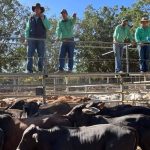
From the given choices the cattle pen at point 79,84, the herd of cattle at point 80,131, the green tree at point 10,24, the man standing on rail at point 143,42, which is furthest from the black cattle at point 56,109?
the green tree at point 10,24

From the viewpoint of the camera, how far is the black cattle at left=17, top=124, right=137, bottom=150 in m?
7.63

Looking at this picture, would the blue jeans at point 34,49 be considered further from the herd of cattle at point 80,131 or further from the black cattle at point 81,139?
the black cattle at point 81,139

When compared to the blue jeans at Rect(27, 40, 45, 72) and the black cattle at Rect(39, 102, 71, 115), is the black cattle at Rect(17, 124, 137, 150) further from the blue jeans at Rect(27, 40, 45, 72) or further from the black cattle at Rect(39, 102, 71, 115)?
the blue jeans at Rect(27, 40, 45, 72)

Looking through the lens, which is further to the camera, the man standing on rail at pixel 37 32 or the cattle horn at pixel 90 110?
the man standing on rail at pixel 37 32

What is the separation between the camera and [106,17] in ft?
138

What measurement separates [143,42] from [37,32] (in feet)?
12.5

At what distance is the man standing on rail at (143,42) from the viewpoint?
1491 centimetres

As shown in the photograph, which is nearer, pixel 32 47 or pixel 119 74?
pixel 32 47

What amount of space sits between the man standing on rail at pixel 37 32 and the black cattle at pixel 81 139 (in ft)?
17.9

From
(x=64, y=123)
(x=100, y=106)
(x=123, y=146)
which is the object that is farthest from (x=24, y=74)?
(x=123, y=146)

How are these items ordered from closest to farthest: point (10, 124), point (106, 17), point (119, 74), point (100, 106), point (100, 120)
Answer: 1. point (10, 124)
2. point (100, 120)
3. point (100, 106)
4. point (119, 74)
5. point (106, 17)

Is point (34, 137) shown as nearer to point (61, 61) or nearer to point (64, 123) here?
point (64, 123)

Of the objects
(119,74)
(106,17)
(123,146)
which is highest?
(106,17)

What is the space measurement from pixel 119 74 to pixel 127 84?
1602 mm
